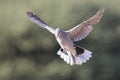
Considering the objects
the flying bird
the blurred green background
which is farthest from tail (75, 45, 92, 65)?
the blurred green background

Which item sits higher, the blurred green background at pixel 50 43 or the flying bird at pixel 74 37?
the blurred green background at pixel 50 43

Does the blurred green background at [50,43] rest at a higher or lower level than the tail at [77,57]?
higher

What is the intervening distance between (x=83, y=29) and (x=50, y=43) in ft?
5.23

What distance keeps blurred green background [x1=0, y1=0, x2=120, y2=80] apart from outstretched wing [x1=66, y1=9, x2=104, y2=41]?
148 cm

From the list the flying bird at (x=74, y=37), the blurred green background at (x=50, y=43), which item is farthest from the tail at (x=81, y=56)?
the blurred green background at (x=50, y=43)

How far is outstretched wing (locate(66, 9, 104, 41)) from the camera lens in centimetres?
73

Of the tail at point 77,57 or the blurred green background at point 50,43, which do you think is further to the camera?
the blurred green background at point 50,43

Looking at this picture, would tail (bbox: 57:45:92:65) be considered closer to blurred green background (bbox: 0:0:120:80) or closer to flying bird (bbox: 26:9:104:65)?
flying bird (bbox: 26:9:104:65)

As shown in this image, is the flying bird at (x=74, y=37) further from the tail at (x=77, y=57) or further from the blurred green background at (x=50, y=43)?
the blurred green background at (x=50, y=43)

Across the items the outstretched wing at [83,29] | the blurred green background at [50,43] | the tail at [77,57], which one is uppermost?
the blurred green background at [50,43]

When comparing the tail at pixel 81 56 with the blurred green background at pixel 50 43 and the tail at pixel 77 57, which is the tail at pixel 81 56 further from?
the blurred green background at pixel 50 43

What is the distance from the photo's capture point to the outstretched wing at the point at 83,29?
2.39ft

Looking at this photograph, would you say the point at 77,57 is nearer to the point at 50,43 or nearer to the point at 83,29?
the point at 83,29

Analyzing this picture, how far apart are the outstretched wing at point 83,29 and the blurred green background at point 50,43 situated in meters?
1.48
